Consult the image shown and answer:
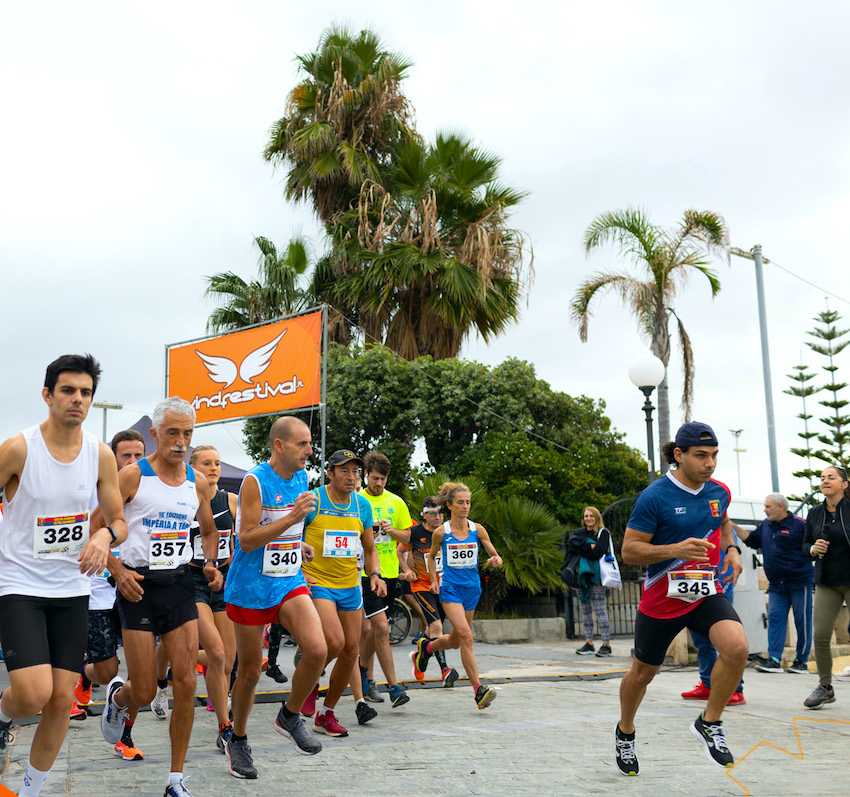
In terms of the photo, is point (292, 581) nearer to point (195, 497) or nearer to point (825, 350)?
point (195, 497)

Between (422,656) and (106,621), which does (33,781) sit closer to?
(106,621)

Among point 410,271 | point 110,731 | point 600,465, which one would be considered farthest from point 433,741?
point 410,271

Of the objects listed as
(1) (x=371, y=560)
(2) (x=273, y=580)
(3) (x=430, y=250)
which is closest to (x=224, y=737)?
(2) (x=273, y=580)

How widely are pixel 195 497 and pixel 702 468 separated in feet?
9.22

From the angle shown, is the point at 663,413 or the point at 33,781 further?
the point at 663,413

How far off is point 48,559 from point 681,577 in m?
3.28

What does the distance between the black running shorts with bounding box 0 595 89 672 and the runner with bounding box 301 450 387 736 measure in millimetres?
2602

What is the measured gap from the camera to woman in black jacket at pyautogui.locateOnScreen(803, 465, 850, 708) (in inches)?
345

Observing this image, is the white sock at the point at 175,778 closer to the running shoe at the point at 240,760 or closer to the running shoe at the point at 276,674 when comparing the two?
the running shoe at the point at 240,760

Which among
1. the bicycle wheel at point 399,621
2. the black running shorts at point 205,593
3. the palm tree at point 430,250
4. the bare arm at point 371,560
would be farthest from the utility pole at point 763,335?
the black running shorts at point 205,593

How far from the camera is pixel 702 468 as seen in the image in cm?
548

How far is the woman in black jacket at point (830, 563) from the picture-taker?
877cm

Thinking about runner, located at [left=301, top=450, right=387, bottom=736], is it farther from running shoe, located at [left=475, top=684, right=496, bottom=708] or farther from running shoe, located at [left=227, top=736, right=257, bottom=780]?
running shoe, located at [left=227, top=736, right=257, bottom=780]

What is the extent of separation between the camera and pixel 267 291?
2797 cm
